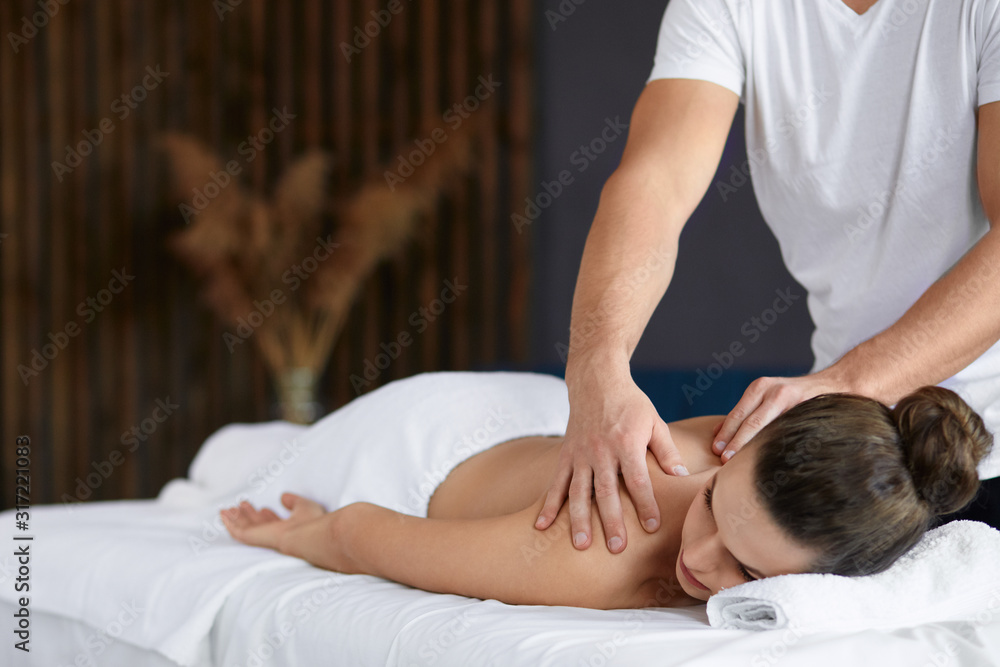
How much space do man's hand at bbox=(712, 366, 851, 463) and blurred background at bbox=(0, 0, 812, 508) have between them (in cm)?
246

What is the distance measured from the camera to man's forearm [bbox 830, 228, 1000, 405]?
42.3 inches

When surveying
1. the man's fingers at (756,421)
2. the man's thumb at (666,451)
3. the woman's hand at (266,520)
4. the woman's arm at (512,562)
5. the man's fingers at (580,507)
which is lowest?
the woman's hand at (266,520)

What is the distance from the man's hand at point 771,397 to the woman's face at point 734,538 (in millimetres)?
106

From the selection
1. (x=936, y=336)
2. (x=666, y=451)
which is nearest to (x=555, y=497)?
(x=666, y=451)

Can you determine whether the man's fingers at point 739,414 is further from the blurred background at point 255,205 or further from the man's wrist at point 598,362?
the blurred background at point 255,205

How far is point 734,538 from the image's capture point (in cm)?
93

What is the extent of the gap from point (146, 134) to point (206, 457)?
7.25 feet

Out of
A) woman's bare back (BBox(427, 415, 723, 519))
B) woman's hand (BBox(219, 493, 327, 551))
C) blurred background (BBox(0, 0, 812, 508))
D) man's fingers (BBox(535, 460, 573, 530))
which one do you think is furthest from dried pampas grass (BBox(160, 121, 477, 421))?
man's fingers (BBox(535, 460, 573, 530))

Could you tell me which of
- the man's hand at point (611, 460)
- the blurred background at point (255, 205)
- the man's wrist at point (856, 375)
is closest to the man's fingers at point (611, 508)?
the man's hand at point (611, 460)

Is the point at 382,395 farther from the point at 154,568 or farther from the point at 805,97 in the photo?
the point at 805,97

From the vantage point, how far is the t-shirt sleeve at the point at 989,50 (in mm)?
1183

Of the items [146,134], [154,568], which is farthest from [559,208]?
[154,568]

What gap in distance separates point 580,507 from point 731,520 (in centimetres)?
20

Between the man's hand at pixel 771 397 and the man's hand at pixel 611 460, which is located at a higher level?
the man's hand at pixel 771 397
